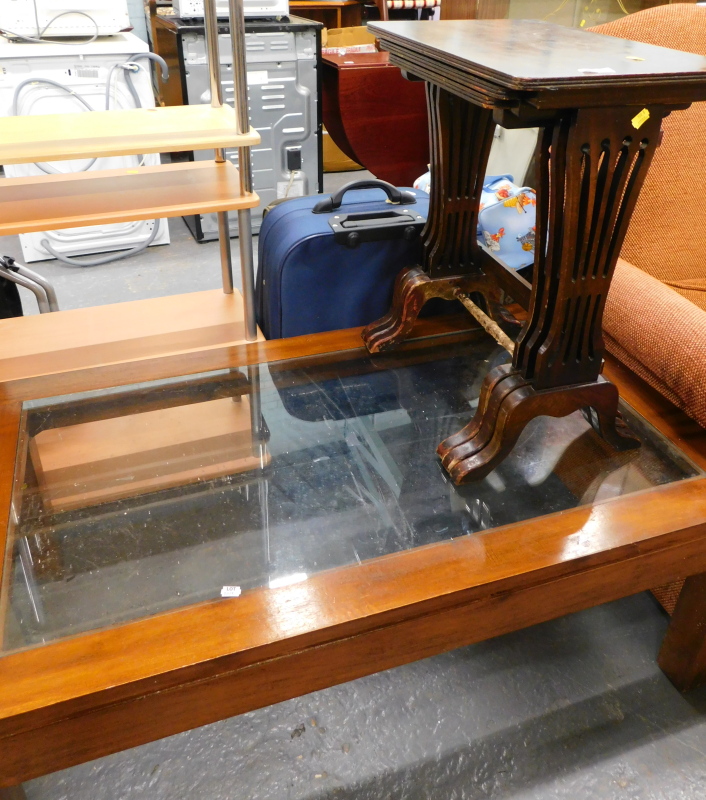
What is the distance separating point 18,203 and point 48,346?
27 cm

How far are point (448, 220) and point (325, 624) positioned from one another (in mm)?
684

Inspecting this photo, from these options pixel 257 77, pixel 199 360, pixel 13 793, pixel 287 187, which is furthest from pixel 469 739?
pixel 257 77

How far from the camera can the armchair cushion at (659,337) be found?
90 cm

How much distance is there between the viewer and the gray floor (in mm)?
898

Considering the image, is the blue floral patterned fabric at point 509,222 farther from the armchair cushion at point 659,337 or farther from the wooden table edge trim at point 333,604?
the wooden table edge trim at point 333,604

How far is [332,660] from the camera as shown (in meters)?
0.70

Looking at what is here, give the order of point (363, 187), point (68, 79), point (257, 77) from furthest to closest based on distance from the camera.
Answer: point (257, 77) → point (68, 79) → point (363, 187)

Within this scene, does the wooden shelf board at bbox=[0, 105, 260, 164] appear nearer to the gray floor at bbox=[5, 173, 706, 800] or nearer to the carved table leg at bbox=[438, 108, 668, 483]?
the carved table leg at bbox=[438, 108, 668, 483]

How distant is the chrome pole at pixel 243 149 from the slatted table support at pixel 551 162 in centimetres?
22

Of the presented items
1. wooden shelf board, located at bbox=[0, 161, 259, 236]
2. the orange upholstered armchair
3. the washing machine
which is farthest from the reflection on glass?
the washing machine

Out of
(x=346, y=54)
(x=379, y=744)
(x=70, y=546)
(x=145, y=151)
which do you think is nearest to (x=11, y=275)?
(x=145, y=151)

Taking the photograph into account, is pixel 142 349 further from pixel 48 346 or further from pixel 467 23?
pixel 467 23

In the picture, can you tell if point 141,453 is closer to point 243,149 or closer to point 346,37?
point 243,149

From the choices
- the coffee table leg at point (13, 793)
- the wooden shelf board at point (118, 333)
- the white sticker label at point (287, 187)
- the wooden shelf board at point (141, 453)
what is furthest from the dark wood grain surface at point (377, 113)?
the coffee table leg at point (13, 793)
